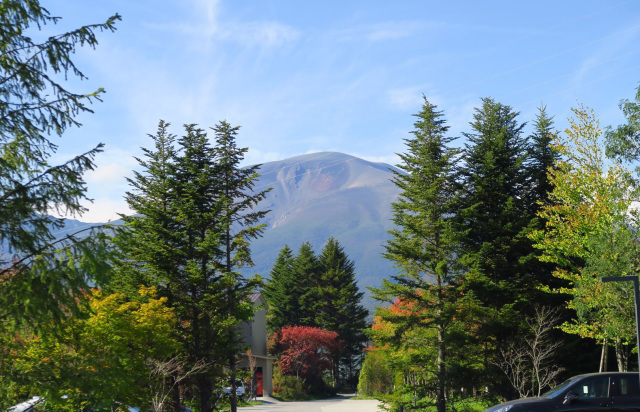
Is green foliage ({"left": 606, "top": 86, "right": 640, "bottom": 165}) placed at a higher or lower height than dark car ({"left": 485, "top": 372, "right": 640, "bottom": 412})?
higher

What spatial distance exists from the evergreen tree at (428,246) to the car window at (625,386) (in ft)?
39.2

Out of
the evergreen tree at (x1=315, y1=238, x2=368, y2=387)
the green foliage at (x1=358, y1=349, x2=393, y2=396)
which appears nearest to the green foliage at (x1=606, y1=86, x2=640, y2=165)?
the green foliage at (x1=358, y1=349, x2=393, y2=396)

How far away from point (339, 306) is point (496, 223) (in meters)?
39.4

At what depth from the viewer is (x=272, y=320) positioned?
67.5 m

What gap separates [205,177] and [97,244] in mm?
19601

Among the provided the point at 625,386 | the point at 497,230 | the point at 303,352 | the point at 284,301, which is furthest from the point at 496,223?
the point at 284,301

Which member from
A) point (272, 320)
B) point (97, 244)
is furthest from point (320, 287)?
point (97, 244)

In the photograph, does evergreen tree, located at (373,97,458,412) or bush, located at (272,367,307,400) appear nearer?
evergreen tree, located at (373,97,458,412)

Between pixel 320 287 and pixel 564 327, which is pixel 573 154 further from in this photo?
pixel 320 287

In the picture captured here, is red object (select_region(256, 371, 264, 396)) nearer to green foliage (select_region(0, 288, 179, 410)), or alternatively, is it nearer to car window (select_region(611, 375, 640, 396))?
green foliage (select_region(0, 288, 179, 410))

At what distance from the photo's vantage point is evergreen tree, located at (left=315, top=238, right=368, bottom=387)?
2601 inches

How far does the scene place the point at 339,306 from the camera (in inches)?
2633

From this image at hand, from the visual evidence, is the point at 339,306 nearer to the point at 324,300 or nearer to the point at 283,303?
the point at 324,300

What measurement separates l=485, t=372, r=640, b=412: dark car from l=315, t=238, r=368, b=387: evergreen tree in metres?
51.1
